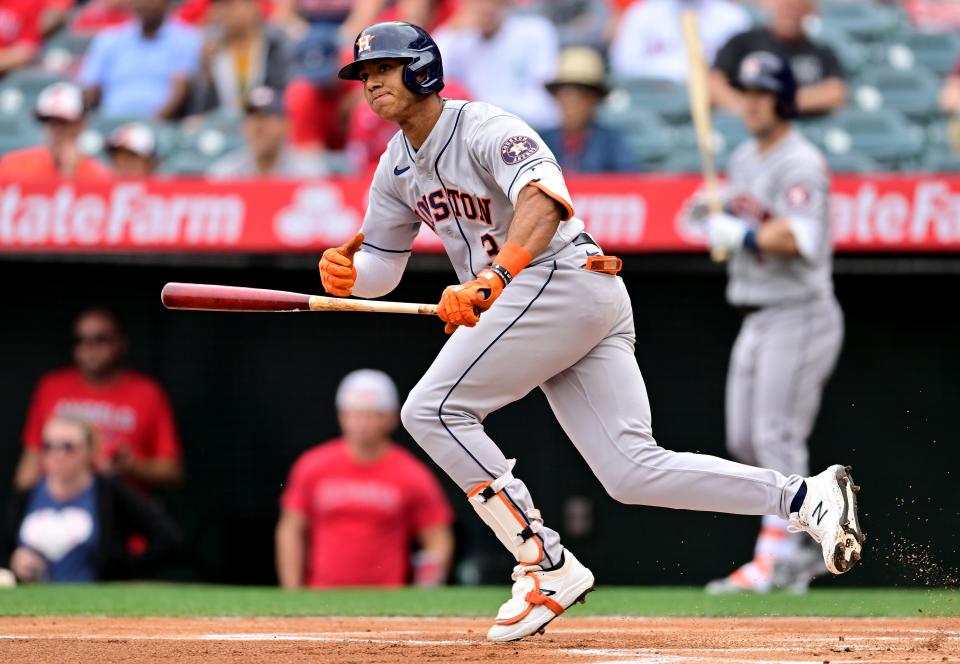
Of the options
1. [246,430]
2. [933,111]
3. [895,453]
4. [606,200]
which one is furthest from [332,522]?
[933,111]

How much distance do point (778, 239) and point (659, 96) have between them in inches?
91.6

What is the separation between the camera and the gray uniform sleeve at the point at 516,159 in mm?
3746

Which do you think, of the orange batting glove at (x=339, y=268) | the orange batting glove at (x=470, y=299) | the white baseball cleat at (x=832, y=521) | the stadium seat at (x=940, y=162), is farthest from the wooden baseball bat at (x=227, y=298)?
the stadium seat at (x=940, y=162)

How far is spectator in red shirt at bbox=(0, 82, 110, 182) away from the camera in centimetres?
746

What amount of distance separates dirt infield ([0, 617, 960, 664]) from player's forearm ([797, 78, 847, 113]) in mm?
3536

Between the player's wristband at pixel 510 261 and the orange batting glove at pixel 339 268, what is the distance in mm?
584

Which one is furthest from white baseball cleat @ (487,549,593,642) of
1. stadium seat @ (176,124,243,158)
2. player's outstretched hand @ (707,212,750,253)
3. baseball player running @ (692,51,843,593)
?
stadium seat @ (176,124,243,158)

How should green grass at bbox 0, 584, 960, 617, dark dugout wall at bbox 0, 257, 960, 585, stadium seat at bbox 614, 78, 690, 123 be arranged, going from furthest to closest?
stadium seat at bbox 614, 78, 690, 123, dark dugout wall at bbox 0, 257, 960, 585, green grass at bbox 0, 584, 960, 617

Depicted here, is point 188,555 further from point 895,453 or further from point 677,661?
point 677,661

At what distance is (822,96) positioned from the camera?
773 cm

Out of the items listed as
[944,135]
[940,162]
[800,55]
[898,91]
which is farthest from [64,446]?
[898,91]

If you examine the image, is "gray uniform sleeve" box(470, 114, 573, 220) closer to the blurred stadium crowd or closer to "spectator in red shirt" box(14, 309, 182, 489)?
the blurred stadium crowd

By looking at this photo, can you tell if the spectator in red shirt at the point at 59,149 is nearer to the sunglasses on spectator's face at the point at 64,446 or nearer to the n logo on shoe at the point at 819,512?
the sunglasses on spectator's face at the point at 64,446

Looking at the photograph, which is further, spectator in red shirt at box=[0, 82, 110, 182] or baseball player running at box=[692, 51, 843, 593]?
spectator in red shirt at box=[0, 82, 110, 182]
